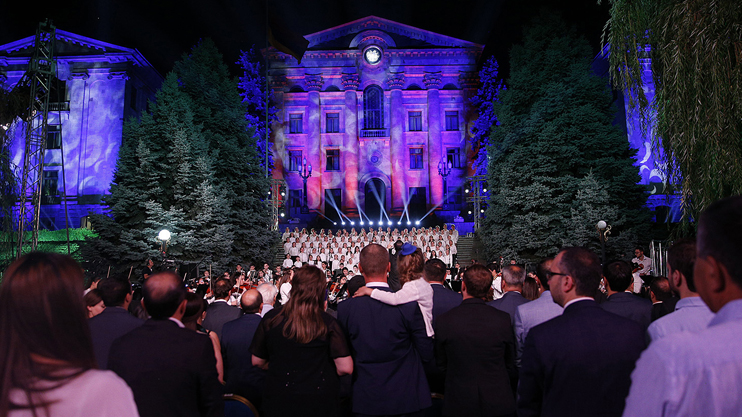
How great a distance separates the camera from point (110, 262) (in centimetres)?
1998

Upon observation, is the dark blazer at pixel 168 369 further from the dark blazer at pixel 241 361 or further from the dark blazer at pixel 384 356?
the dark blazer at pixel 241 361

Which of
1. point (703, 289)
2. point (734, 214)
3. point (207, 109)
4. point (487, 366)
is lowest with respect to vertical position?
point (487, 366)

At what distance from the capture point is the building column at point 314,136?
135 ft

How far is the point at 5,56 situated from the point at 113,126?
337 inches

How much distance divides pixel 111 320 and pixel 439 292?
128 inches

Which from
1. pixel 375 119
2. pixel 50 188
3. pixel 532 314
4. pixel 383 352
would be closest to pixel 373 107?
pixel 375 119

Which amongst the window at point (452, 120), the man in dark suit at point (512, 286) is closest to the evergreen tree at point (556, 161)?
the window at point (452, 120)

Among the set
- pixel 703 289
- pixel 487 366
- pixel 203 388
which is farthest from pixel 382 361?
pixel 703 289

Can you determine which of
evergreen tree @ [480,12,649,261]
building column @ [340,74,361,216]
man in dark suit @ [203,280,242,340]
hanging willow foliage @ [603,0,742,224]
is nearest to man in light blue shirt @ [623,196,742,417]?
man in dark suit @ [203,280,242,340]

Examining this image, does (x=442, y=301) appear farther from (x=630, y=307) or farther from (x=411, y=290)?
(x=630, y=307)

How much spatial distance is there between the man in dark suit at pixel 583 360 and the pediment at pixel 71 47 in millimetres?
35274

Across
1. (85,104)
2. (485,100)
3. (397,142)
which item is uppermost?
(485,100)

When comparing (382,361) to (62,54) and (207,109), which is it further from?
(62,54)

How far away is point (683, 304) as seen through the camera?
331 cm
